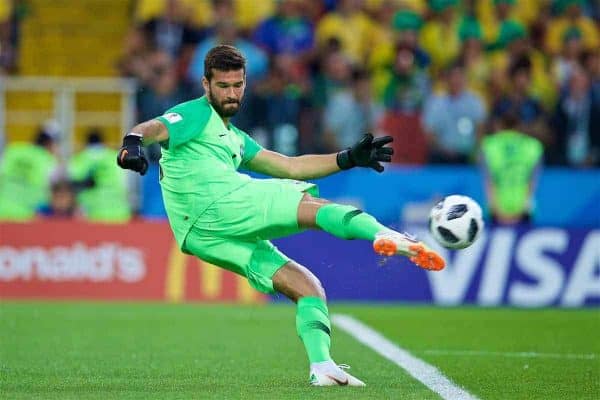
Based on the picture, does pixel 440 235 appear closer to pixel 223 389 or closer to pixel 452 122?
pixel 223 389

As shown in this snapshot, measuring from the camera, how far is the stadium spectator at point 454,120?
17.3 metres

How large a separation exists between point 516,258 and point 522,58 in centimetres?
332

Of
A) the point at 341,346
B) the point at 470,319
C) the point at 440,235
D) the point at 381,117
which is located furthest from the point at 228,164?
the point at 381,117

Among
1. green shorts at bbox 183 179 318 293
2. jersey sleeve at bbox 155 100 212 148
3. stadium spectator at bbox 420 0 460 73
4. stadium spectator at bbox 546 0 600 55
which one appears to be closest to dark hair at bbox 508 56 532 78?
stadium spectator at bbox 420 0 460 73

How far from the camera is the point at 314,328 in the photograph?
7.81m

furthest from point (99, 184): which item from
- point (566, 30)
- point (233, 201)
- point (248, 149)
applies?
point (233, 201)

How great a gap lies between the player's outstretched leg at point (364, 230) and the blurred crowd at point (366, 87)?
8.88 meters

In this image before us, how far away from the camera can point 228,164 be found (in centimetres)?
805

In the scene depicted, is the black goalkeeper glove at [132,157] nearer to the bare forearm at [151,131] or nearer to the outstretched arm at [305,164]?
the bare forearm at [151,131]

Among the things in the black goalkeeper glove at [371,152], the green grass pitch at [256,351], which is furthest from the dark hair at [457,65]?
the black goalkeeper glove at [371,152]

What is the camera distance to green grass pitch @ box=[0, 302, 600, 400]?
25.4ft

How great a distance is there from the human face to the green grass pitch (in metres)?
1.66

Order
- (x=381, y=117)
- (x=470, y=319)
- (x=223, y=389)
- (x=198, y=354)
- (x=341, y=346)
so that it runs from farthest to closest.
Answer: (x=381, y=117) → (x=470, y=319) → (x=341, y=346) → (x=198, y=354) → (x=223, y=389)

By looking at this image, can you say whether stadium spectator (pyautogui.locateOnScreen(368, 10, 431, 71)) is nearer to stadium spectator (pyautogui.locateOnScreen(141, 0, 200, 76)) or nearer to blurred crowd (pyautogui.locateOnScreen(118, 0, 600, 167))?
blurred crowd (pyautogui.locateOnScreen(118, 0, 600, 167))
